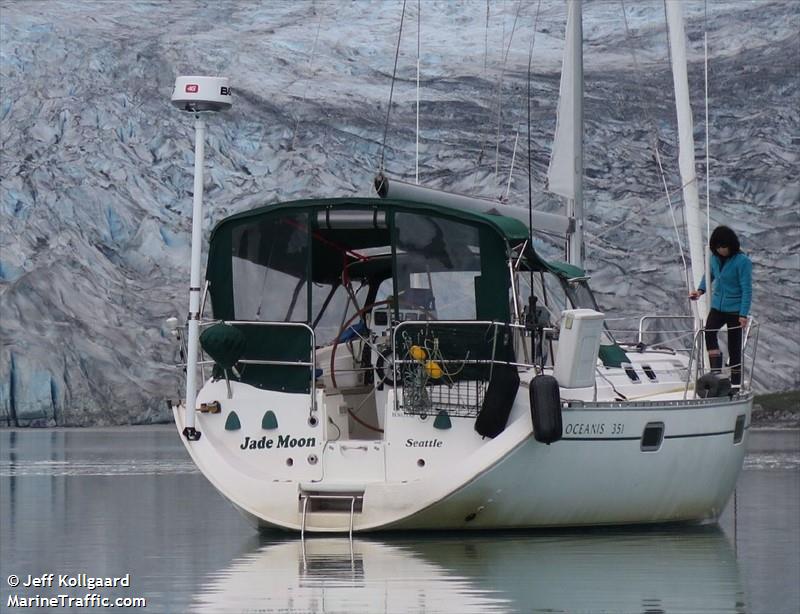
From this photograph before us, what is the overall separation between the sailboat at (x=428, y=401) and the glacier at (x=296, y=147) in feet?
42.8

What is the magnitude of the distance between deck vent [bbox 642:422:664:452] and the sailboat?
0.04ft

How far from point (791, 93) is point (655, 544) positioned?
22318 millimetres

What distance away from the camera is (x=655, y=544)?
28.4ft

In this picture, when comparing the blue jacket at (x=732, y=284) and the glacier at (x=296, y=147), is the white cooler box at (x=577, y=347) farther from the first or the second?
the glacier at (x=296, y=147)

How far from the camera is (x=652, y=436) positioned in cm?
884

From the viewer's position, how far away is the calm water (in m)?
6.63

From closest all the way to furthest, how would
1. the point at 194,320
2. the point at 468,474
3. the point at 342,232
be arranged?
the point at 468,474 < the point at 194,320 < the point at 342,232

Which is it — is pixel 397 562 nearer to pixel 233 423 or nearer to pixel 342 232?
pixel 233 423

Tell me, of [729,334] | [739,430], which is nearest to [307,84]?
[729,334]

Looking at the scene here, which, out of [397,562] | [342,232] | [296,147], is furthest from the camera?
[296,147]

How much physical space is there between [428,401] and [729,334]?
234cm

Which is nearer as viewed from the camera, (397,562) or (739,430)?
(397,562)

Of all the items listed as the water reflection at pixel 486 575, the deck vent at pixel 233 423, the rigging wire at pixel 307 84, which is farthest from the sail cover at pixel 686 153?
the rigging wire at pixel 307 84

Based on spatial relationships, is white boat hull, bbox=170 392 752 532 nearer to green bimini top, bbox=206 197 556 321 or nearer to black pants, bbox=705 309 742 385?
green bimini top, bbox=206 197 556 321
